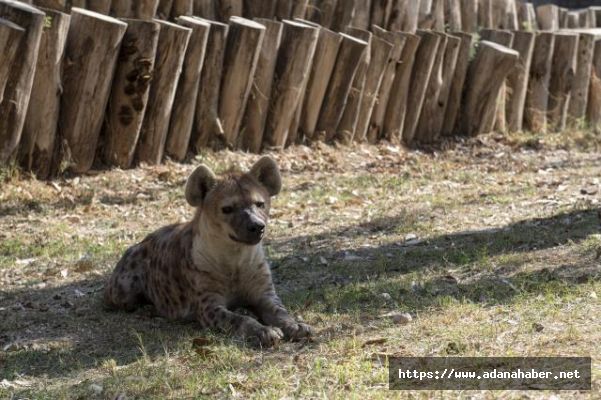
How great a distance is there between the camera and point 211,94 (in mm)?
9469

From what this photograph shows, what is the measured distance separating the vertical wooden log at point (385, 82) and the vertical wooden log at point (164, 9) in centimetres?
236

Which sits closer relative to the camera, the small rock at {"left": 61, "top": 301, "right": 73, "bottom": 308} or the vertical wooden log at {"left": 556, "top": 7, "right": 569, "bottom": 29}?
the small rock at {"left": 61, "top": 301, "right": 73, "bottom": 308}

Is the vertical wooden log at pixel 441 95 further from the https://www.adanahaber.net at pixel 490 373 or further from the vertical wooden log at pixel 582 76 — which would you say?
the https://www.adanahaber.net at pixel 490 373

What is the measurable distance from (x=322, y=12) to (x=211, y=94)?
203 centimetres

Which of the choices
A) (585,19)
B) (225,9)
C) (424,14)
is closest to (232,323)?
(225,9)

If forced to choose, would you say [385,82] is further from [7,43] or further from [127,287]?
[127,287]

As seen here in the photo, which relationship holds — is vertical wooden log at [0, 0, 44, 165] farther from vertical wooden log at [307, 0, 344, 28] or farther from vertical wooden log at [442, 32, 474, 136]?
vertical wooden log at [442, 32, 474, 136]

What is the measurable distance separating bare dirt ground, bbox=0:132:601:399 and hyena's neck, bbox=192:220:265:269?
0.34m

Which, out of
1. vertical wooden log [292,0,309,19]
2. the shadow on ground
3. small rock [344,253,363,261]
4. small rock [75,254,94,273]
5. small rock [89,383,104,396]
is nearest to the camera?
small rock [89,383,104,396]

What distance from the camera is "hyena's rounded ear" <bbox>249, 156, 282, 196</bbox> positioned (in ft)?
18.7

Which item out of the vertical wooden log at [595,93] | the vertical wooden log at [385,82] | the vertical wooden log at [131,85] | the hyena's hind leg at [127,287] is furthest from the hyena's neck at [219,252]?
the vertical wooden log at [595,93]

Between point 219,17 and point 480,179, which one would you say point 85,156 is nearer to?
point 219,17

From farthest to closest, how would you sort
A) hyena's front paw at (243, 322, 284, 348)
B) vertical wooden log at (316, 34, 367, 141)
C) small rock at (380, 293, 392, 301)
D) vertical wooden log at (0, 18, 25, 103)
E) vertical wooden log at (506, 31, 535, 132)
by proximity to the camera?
vertical wooden log at (506, 31, 535, 132)
vertical wooden log at (316, 34, 367, 141)
vertical wooden log at (0, 18, 25, 103)
small rock at (380, 293, 392, 301)
hyena's front paw at (243, 322, 284, 348)

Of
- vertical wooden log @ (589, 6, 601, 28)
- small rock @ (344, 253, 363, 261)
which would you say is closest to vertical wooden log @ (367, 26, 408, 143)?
small rock @ (344, 253, 363, 261)
